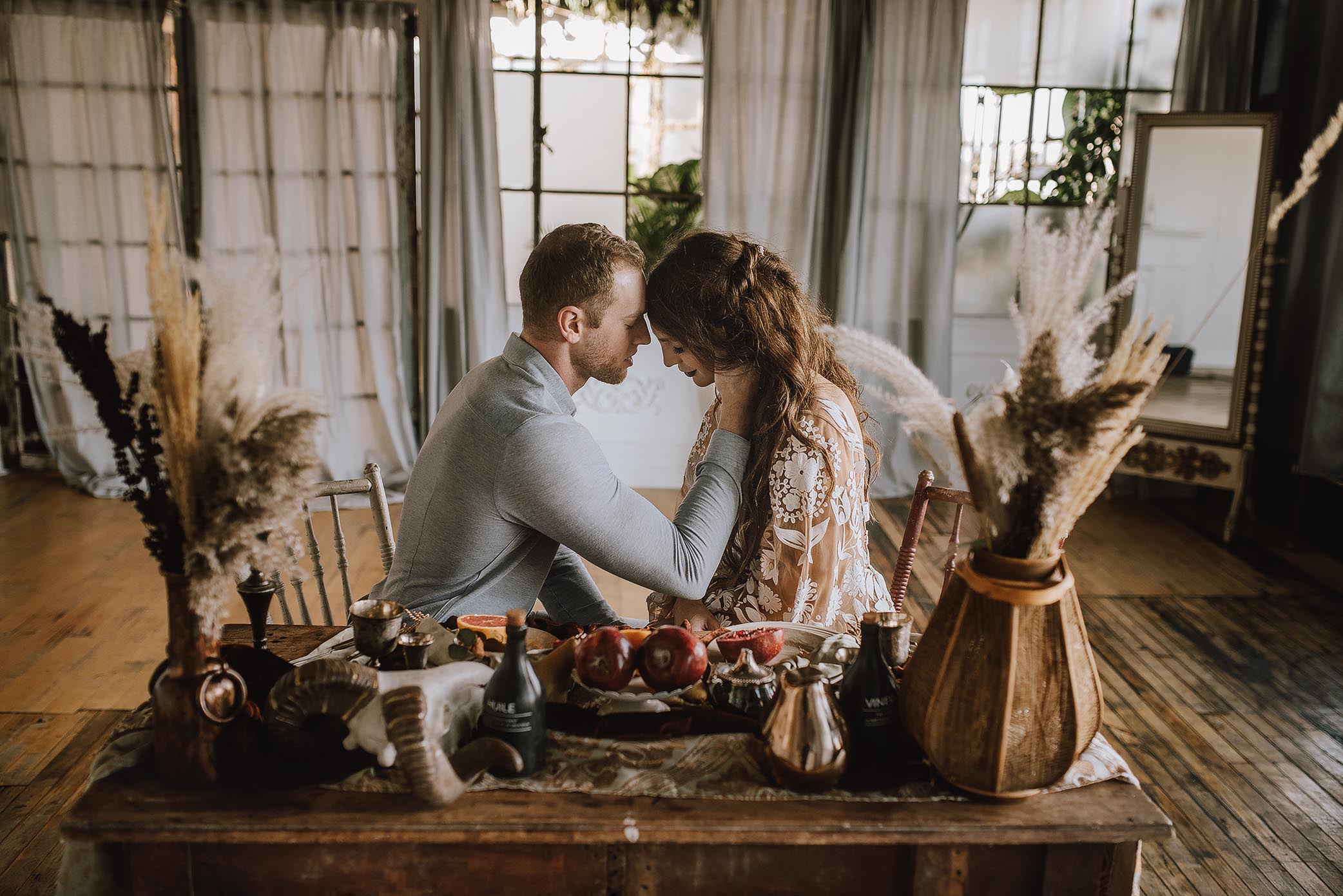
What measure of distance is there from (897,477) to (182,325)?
4.31m

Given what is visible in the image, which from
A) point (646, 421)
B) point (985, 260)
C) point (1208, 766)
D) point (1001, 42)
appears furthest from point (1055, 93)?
A: point (1208, 766)

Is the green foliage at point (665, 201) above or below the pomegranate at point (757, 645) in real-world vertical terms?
above

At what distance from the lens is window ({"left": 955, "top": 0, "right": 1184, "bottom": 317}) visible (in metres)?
4.91

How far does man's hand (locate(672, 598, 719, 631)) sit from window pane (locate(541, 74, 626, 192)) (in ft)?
11.7

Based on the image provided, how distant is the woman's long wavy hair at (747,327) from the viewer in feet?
6.11

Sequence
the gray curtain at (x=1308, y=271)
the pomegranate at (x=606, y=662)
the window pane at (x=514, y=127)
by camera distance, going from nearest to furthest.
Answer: the pomegranate at (x=606, y=662), the gray curtain at (x=1308, y=271), the window pane at (x=514, y=127)

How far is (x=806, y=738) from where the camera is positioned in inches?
45.7

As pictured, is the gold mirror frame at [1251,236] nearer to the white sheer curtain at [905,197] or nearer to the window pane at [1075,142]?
the window pane at [1075,142]

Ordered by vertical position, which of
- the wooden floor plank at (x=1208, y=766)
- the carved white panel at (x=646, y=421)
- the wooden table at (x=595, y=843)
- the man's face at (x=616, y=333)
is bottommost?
the wooden floor plank at (x=1208, y=766)

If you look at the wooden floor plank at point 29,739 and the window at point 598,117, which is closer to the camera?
the wooden floor plank at point 29,739

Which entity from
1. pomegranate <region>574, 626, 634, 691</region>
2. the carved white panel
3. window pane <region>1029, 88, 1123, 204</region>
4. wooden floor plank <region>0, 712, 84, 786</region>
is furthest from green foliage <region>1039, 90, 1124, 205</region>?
wooden floor plank <region>0, 712, 84, 786</region>

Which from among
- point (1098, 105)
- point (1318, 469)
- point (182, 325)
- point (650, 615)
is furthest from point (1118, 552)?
point (182, 325)

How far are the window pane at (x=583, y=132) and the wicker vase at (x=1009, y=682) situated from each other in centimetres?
428

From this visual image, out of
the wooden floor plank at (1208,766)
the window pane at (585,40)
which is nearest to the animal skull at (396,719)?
the wooden floor plank at (1208,766)
